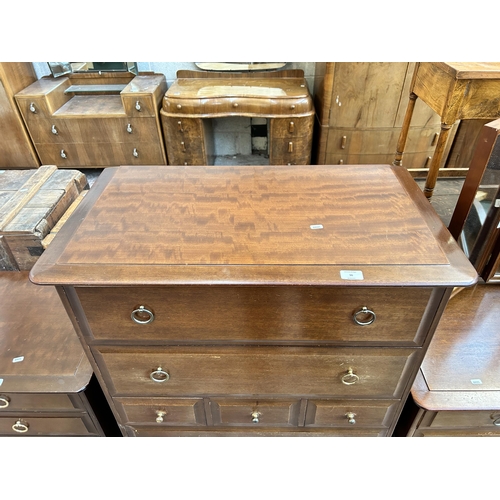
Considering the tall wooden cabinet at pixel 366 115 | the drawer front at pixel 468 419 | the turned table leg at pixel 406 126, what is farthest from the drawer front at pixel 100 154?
the drawer front at pixel 468 419

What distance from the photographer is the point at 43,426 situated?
1.28 m

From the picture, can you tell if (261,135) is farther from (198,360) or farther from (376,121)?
(198,360)

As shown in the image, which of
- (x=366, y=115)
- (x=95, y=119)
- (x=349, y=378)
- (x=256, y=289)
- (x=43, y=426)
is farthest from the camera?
→ (x=95, y=119)

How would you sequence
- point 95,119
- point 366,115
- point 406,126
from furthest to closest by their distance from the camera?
point 95,119 < point 366,115 < point 406,126

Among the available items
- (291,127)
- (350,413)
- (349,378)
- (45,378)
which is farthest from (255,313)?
(291,127)

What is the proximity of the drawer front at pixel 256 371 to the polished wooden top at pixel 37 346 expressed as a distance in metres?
0.19

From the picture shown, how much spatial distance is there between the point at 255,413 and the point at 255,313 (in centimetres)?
45

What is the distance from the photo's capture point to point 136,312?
919 millimetres

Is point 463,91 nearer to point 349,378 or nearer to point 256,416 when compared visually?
point 349,378

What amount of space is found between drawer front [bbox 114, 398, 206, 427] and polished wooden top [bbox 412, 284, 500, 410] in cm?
68

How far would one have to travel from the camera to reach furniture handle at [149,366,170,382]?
1.06 meters

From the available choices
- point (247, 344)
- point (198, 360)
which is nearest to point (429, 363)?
point (247, 344)

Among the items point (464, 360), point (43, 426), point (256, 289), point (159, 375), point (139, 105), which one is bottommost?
point (43, 426)

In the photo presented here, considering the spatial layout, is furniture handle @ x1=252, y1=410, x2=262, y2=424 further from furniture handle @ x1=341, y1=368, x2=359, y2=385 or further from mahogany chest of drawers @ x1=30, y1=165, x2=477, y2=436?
furniture handle @ x1=341, y1=368, x2=359, y2=385
